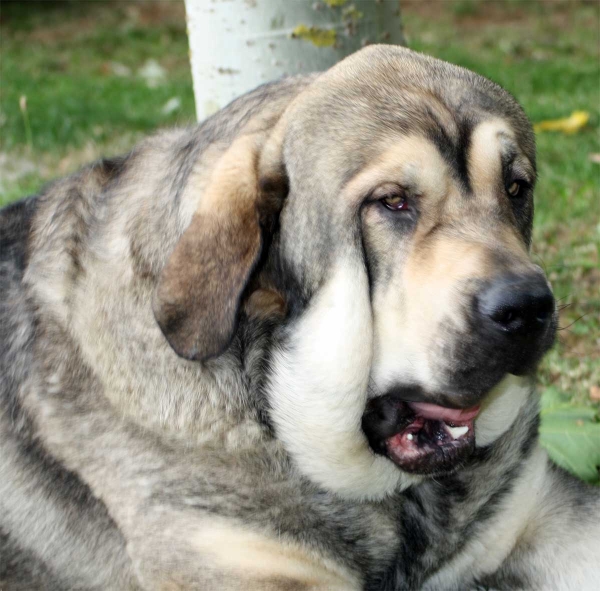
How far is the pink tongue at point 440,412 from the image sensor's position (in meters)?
2.75

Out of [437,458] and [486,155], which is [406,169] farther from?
[437,458]

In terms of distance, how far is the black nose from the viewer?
2412mm

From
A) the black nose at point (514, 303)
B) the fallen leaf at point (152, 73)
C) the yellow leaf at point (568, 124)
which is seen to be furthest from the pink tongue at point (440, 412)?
the fallen leaf at point (152, 73)

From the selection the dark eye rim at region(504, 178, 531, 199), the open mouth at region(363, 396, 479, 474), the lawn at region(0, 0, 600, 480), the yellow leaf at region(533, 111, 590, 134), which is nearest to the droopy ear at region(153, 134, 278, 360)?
the open mouth at region(363, 396, 479, 474)

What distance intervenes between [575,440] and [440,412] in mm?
1138

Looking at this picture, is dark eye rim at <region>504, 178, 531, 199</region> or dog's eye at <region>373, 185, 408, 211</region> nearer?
dog's eye at <region>373, 185, 408, 211</region>

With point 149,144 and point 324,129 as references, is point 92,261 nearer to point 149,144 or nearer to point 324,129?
point 149,144

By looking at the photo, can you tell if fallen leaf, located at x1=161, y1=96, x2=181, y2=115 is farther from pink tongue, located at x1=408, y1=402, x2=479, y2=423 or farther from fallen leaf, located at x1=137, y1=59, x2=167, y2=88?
pink tongue, located at x1=408, y1=402, x2=479, y2=423

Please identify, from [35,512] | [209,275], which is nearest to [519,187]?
[209,275]

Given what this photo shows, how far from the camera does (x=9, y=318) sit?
3.08 m

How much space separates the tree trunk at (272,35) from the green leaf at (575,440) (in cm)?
187

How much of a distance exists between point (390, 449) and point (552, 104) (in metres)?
6.64

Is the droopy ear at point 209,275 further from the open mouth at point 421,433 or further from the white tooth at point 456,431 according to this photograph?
the white tooth at point 456,431

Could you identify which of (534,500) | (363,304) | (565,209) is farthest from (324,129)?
(565,209)
